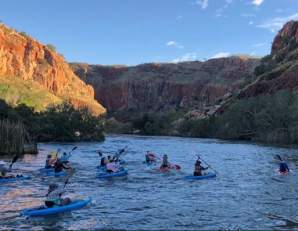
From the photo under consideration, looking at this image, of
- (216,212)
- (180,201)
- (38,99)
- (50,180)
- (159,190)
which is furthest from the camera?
(38,99)

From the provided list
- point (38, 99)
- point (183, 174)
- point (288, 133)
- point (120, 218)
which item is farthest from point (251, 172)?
point (38, 99)

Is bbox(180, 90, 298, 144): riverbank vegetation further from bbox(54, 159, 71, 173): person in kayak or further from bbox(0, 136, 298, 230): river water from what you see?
bbox(54, 159, 71, 173): person in kayak

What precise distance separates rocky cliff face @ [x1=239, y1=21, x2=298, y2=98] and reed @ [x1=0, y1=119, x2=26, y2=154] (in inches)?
3489

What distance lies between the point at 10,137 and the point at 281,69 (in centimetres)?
10770

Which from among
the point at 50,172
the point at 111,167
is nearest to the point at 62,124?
the point at 50,172

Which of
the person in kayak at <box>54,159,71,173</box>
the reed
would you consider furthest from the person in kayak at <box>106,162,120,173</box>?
the reed

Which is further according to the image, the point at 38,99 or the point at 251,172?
the point at 38,99

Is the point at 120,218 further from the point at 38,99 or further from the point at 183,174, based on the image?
the point at 38,99

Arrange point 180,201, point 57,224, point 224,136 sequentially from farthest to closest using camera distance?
1. point 224,136
2. point 180,201
3. point 57,224

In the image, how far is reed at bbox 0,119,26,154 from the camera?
49.7 m

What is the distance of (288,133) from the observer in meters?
94.9

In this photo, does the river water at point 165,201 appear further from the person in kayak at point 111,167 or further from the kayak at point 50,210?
the person in kayak at point 111,167

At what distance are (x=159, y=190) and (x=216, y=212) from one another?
25.2 feet

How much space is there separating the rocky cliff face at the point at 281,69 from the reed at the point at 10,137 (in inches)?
3489
